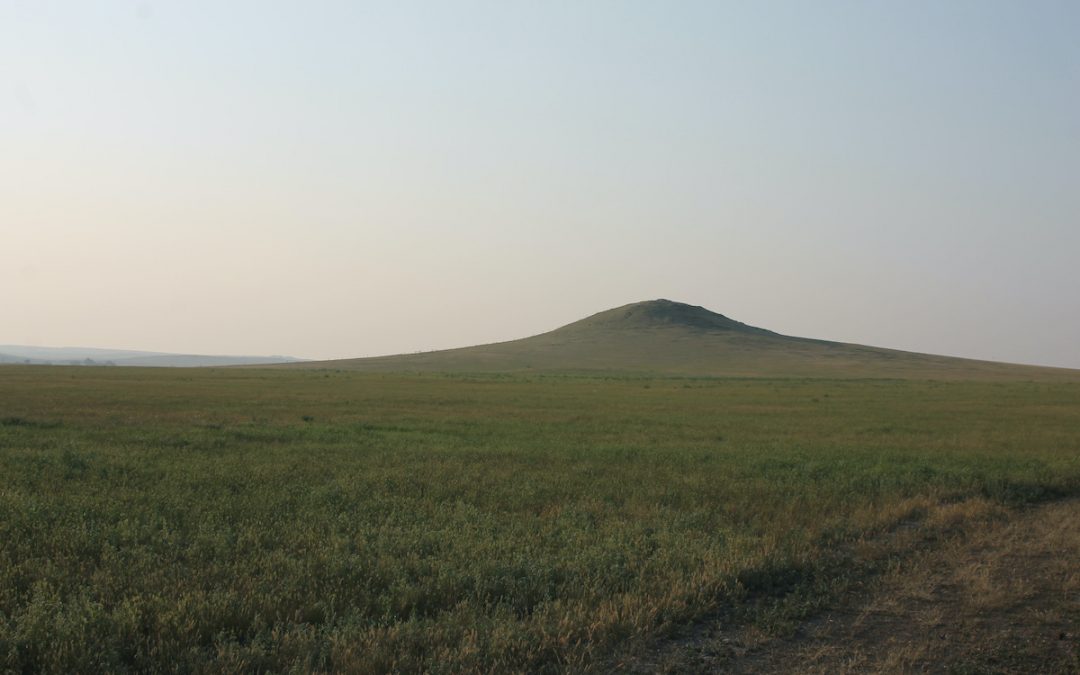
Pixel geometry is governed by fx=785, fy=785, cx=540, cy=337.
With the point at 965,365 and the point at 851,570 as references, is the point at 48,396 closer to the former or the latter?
the point at 851,570

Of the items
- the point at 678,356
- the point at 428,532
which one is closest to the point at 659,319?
the point at 678,356

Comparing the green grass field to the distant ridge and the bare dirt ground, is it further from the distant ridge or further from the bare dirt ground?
the distant ridge

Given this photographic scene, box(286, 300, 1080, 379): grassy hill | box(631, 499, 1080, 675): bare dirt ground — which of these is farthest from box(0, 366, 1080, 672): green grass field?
box(286, 300, 1080, 379): grassy hill

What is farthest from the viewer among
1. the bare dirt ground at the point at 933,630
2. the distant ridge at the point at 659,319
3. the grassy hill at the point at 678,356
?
the distant ridge at the point at 659,319

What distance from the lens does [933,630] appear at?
24.2 feet

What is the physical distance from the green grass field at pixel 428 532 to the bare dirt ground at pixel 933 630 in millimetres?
421

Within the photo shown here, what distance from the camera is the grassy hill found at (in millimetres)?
101875

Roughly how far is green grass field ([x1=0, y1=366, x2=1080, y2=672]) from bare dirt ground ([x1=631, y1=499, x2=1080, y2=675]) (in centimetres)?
42

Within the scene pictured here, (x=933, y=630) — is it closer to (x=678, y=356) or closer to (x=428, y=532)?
(x=428, y=532)

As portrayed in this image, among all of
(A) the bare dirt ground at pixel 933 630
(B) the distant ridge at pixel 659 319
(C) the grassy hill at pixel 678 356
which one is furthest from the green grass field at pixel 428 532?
(B) the distant ridge at pixel 659 319

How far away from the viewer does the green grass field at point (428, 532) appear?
21.9 ft

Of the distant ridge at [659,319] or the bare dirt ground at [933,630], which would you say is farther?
the distant ridge at [659,319]

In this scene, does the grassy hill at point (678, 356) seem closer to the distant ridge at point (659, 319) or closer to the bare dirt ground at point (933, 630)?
the distant ridge at point (659, 319)

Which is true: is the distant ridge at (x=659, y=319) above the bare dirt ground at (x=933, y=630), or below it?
above
